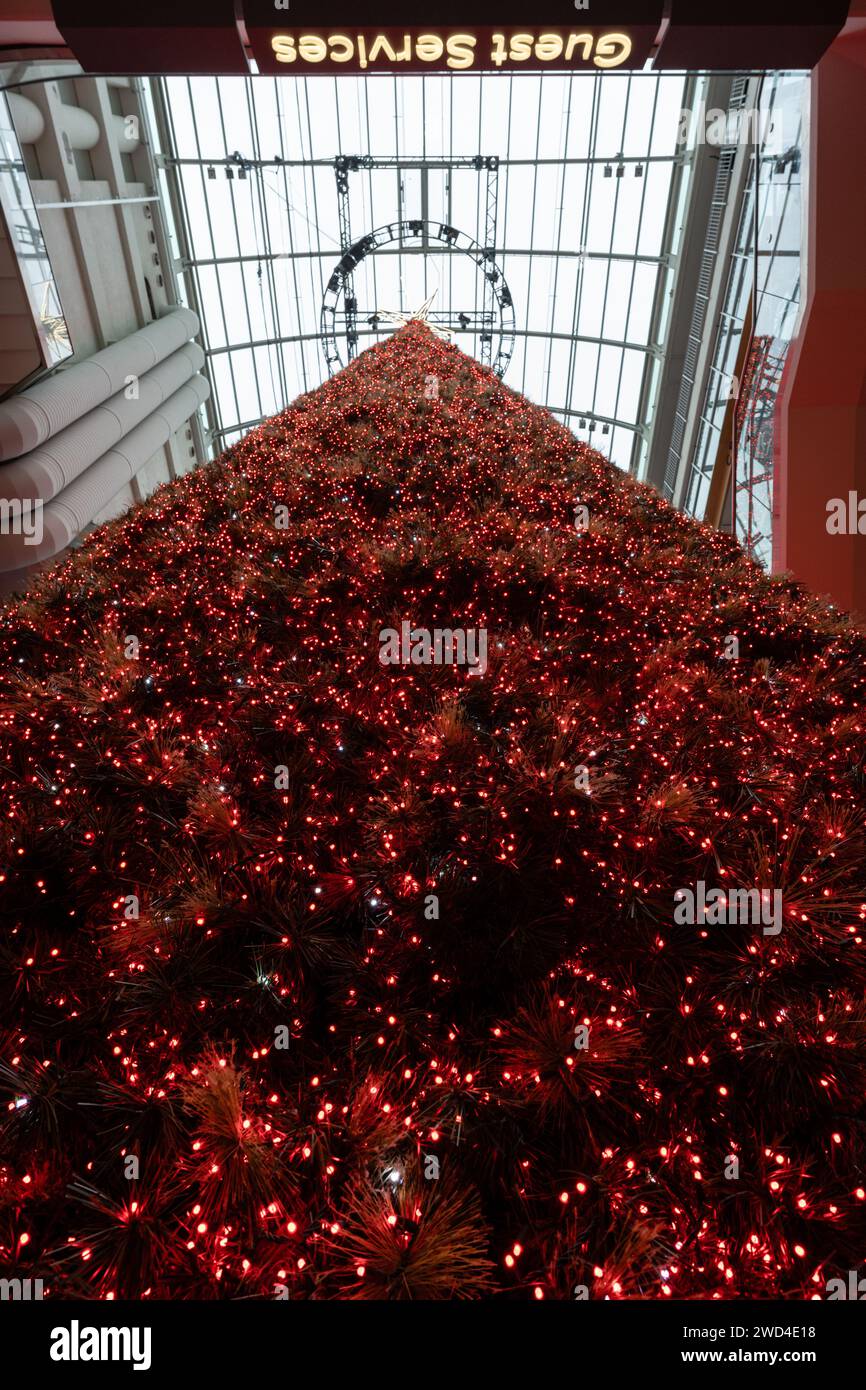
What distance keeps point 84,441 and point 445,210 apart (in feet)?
63.0

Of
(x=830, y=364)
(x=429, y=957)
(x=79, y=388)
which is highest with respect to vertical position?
(x=79, y=388)

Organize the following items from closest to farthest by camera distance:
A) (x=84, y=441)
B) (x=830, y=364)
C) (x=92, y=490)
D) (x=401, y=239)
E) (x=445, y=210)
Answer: (x=830, y=364), (x=84, y=441), (x=92, y=490), (x=401, y=239), (x=445, y=210)

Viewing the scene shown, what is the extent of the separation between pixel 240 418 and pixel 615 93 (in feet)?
54.6

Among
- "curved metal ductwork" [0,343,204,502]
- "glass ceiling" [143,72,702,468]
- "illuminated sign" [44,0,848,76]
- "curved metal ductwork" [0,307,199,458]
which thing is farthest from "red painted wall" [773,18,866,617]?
"glass ceiling" [143,72,702,468]

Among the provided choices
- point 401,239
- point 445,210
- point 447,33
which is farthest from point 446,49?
point 445,210

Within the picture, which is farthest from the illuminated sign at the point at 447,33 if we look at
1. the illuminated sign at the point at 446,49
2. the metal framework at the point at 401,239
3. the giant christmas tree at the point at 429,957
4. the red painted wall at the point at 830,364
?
the metal framework at the point at 401,239

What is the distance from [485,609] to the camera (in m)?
3.03

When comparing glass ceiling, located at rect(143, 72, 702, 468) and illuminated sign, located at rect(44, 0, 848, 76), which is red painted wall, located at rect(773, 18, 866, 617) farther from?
glass ceiling, located at rect(143, 72, 702, 468)

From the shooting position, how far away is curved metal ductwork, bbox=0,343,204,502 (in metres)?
10.3

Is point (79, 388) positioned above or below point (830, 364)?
above

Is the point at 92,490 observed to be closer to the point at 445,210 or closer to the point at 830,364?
the point at 830,364

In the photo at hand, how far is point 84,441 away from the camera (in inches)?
485

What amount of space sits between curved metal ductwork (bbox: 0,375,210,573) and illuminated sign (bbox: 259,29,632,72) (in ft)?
28.6
